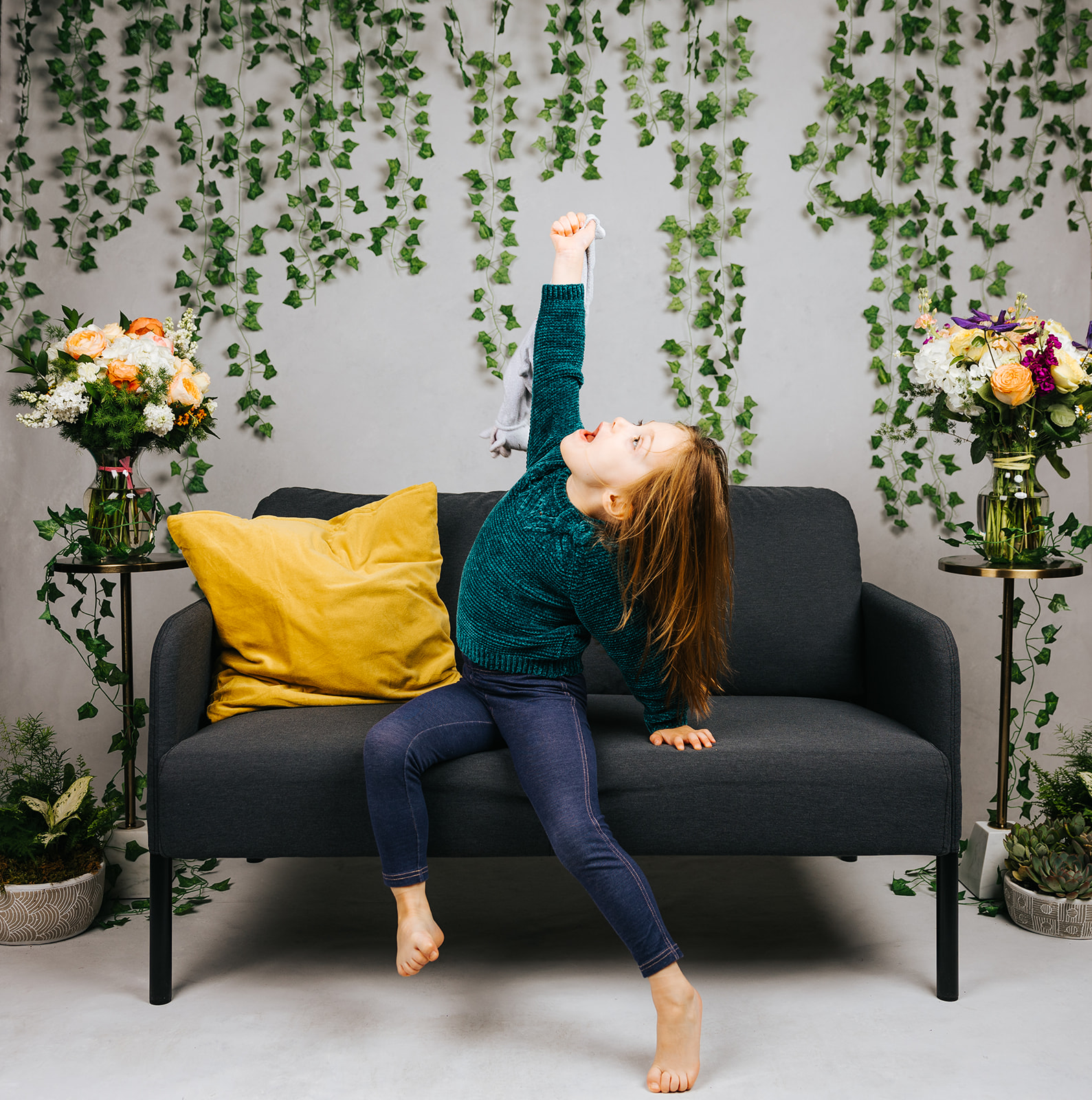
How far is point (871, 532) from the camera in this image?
2.65 m

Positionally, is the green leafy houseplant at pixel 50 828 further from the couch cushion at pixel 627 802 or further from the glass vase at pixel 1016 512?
the glass vase at pixel 1016 512

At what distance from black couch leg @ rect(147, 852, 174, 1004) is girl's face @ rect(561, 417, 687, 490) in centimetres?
99

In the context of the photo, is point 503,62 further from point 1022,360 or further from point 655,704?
point 655,704

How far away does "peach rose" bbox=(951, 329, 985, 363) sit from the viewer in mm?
1989

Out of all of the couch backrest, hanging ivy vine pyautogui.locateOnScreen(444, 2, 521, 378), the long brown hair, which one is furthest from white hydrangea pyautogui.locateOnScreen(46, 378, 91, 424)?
the long brown hair

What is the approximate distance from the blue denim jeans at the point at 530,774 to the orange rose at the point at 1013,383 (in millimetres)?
1036

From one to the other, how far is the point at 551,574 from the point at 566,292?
51cm

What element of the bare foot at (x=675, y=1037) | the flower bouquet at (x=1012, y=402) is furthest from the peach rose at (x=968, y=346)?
the bare foot at (x=675, y=1037)

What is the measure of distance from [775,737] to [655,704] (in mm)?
219

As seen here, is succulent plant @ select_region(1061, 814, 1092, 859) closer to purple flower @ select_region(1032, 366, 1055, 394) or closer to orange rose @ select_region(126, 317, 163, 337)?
Result: purple flower @ select_region(1032, 366, 1055, 394)

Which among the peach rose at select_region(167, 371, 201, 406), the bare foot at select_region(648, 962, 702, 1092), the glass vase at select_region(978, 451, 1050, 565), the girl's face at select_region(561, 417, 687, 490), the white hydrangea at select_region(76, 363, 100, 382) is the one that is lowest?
the bare foot at select_region(648, 962, 702, 1092)

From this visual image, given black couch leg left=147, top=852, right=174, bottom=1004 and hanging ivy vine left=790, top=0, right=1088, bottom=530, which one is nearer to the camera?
black couch leg left=147, top=852, right=174, bottom=1004

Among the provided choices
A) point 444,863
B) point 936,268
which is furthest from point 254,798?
point 936,268

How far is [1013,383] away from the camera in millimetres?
1914
